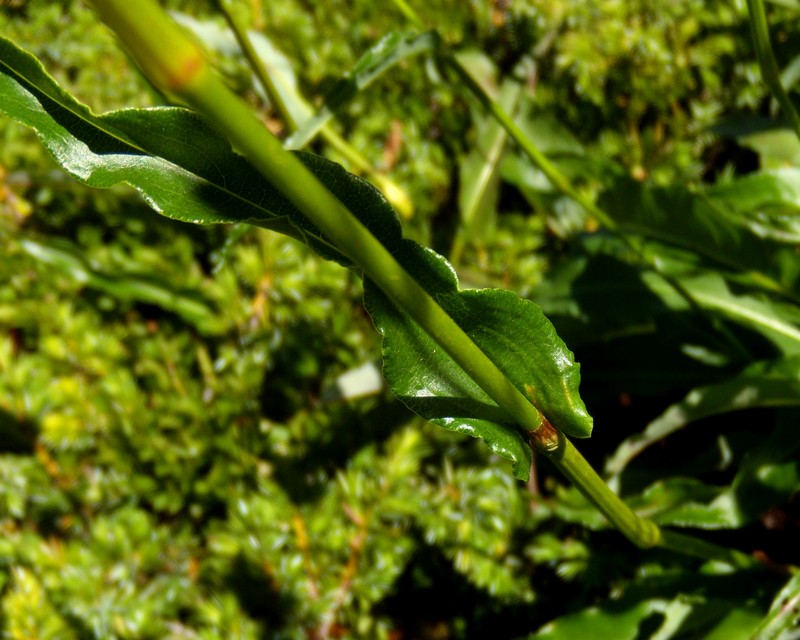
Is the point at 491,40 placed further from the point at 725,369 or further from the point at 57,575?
the point at 57,575

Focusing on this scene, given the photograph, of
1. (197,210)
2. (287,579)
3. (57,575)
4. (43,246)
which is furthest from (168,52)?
(43,246)

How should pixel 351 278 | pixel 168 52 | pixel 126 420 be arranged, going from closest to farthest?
pixel 168 52
pixel 126 420
pixel 351 278

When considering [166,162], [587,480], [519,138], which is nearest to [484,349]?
[587,480]

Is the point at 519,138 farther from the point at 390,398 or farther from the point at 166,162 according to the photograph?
the point at 166,162

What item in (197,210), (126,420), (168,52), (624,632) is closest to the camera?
(168,52)

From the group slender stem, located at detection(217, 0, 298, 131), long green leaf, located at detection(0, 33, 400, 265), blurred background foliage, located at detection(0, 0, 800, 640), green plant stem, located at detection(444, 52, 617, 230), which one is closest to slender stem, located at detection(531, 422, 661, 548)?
long green leaf, located at detection(0, 33, 400, 265)
